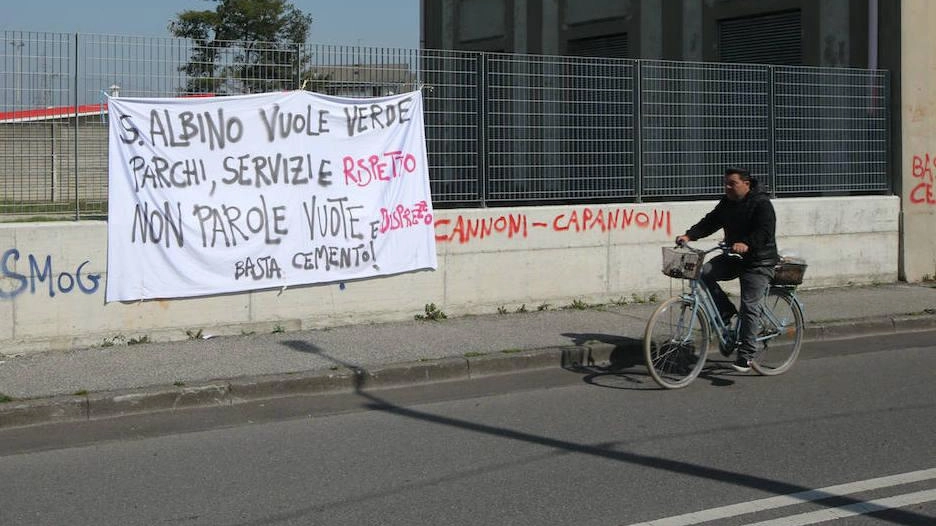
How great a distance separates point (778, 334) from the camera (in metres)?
8.80

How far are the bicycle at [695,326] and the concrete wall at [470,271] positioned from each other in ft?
9.43

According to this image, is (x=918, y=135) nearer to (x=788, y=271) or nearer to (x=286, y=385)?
(x=788, y=271)

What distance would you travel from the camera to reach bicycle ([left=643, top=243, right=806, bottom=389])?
8227 mm

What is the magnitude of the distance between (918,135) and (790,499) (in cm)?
982

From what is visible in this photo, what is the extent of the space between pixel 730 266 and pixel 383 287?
11.5 ft

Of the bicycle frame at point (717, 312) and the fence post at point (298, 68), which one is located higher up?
the fence post at point (298, 68)

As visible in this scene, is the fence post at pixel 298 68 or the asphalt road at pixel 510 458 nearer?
the asphalt road at pixel 510 458

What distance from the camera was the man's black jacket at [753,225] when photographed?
8469 mm

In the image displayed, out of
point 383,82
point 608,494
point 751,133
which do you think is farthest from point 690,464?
point 751,133

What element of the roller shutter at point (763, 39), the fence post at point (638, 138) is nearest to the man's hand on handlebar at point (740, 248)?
the fence post at point (638, 138)

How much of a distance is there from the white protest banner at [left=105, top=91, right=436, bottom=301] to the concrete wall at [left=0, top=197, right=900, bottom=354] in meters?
0.18

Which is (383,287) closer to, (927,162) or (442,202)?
(442,202)

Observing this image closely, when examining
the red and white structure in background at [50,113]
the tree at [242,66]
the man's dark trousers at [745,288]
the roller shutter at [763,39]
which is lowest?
the man's dark trousers at [745,288]

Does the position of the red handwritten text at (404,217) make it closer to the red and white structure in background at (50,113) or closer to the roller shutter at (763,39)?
the red and white structure in background at (50,113)
